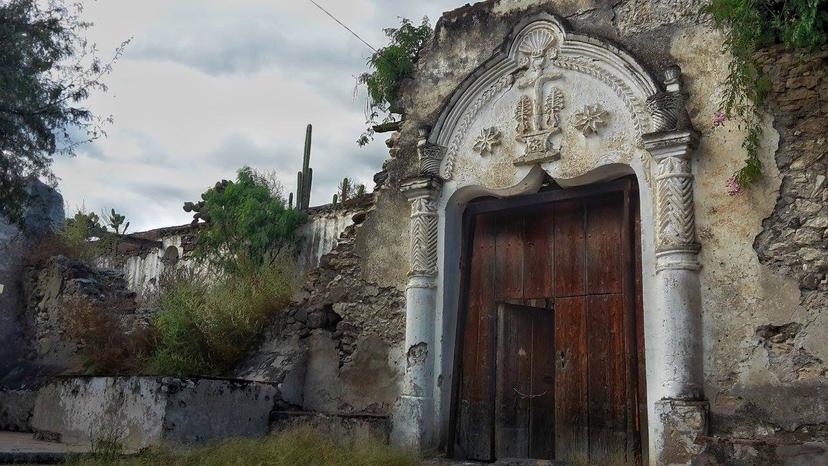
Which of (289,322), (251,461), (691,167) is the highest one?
(691,167)

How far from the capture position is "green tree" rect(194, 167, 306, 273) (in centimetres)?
1510

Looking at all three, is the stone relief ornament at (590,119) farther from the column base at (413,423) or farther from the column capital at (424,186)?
the column base at (413,423)

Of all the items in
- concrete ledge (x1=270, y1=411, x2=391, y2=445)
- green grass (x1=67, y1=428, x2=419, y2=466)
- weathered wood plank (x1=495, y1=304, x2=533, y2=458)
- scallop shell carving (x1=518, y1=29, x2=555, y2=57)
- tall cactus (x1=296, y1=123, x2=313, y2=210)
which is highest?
tall cactus (x1=296, y1=123, x2=313, y2=210)

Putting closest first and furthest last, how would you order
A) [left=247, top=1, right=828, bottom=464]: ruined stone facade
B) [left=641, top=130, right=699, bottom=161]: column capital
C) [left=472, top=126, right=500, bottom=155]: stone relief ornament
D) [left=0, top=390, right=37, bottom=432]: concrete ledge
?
[left=247, top=1, right=828, bottom=464]: ruined stone facade < [left=641, top=130, right=699, bottom=161]: column capital < [left=472, top=126, right=500, bottom=155]: stone relief ornament < [left=0, top=390, right=37, bottom=432]: concrete ledge

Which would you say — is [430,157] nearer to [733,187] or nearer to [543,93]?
[543,93]

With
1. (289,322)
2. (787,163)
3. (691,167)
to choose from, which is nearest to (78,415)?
(289,322)

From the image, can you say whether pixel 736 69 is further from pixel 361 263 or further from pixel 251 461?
pixel 251 461

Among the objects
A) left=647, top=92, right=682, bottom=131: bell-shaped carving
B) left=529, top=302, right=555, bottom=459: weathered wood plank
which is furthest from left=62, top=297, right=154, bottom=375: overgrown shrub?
left=647, top=92, right=682, bottom=131: bell-shaped carving

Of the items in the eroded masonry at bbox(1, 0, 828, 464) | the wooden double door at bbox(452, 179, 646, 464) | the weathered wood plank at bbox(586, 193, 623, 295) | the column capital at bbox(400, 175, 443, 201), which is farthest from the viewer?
the column capital at bbox(400, 175, 443, 201)

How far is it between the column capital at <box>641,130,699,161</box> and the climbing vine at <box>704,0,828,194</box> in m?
0.26

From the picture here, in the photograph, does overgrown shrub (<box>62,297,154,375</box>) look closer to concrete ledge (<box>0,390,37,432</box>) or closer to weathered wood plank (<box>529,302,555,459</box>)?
concrete ledge (<box>0,390,37,432</box>)

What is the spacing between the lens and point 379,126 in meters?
8.19

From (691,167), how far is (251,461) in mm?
3965

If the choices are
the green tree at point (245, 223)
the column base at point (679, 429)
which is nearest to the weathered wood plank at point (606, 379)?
the column base at point (679, 429)
